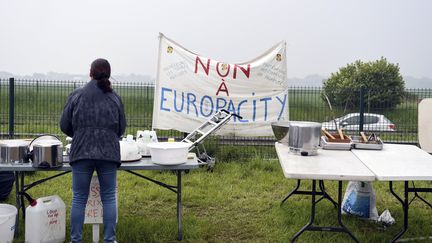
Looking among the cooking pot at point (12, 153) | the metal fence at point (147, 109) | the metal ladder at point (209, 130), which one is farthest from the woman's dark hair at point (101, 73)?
the metal fence at point (147, 109)

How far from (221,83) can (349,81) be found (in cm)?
830

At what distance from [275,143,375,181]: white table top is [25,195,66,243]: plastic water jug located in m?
2.36

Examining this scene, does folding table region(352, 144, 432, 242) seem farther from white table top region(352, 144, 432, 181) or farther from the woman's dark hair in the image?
the woman's dark hair

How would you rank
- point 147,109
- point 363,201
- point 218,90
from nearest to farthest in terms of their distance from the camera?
1. point 363,201
2. point 218,90
3. point 147,109

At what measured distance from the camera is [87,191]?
412 cm

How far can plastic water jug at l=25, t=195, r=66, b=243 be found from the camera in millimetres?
4434

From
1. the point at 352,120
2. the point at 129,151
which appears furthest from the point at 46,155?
the point at 352,120

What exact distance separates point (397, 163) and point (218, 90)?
16.5 ft

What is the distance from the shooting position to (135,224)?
5230mm

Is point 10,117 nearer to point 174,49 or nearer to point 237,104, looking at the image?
point 174,49

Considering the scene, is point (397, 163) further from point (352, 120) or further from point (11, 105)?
point (11, 105)

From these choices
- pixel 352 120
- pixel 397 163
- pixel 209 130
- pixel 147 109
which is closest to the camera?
pixel 397 163

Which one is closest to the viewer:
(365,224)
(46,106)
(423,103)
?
(365,224)

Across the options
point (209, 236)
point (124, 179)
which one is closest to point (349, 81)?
point (124, 179)
